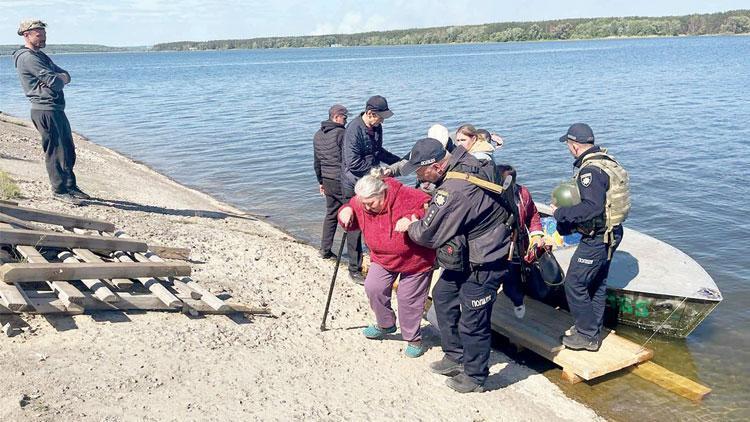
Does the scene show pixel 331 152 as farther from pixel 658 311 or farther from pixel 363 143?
pixel 658 311

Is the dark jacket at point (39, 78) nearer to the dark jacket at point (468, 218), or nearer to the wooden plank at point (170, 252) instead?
the wooden plank at point (170, 252)

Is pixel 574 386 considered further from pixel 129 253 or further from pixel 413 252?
pixel 129 253

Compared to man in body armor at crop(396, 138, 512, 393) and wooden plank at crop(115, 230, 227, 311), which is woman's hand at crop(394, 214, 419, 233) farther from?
wooden plank at crop(115, 230, 227, 311)

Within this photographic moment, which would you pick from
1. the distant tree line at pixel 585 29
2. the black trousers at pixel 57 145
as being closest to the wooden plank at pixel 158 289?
the black trousers at pixel 57 145

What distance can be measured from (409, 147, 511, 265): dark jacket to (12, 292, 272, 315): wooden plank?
7.44 ft

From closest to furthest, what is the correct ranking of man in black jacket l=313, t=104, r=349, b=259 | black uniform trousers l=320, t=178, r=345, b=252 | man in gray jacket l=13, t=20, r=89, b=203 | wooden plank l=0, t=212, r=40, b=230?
wooden plank l=0, t=212, r=40, b=230
man in black jacket l=313, t=104, r=349, b=259
black uniform trousers l=320, t=178, r=345, b=252
man in gray jacket l=13, t=20, r=89, b=203

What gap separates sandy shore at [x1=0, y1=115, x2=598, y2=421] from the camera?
4.55 m

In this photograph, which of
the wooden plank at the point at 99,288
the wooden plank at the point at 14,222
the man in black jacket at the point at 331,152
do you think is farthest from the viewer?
the man in black jacket at the point at 331,152

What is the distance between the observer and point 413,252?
540cm

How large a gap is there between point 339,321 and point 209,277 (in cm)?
175

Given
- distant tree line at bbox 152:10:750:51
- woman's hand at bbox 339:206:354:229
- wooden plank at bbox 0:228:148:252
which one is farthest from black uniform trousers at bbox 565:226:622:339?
distant tree line at bbox 152:10:750:51

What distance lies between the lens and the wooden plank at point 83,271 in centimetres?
529

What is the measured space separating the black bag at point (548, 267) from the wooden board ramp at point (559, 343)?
0.46 meters

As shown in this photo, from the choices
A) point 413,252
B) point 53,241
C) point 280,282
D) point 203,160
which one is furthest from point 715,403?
point 203,160
